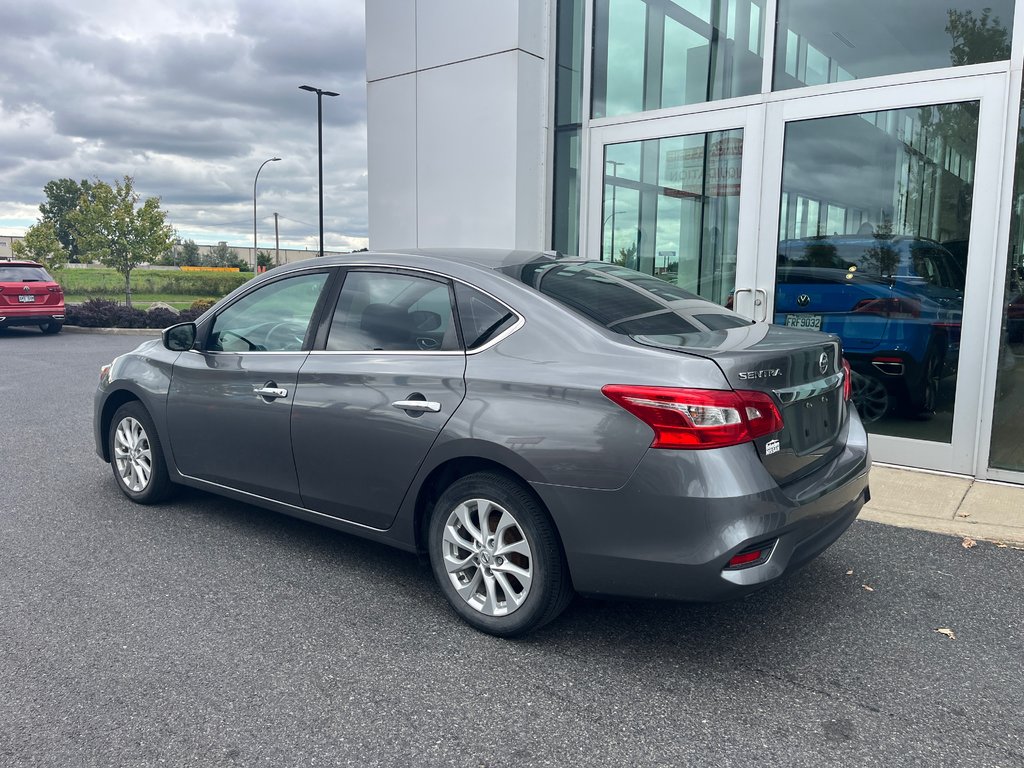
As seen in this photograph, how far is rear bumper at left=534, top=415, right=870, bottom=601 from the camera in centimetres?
282

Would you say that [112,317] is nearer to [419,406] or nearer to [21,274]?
[21,274]

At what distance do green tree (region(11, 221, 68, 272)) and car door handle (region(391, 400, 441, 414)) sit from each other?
46454 millimetres

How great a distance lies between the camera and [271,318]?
4312 millimetres

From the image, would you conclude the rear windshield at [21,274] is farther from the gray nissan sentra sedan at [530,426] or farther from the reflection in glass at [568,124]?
the gray nissan sentra sedan at [530,426]

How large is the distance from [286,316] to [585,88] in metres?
4.77

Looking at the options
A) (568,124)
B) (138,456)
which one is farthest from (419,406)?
(568,124)

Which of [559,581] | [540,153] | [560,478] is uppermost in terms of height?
[540,153]

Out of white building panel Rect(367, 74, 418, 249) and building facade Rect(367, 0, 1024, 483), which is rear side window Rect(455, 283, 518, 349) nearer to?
building facade Rect(367, 0, 1024, 483)

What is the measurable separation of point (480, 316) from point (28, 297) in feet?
56.5

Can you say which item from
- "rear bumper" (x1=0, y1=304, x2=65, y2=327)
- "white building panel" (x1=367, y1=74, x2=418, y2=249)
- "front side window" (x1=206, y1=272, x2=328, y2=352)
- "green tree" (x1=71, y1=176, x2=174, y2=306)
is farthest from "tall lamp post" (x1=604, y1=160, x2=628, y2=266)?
"green tree" (x1=71, y1=176, x2=174, y2=306)

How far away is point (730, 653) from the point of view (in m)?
3.25

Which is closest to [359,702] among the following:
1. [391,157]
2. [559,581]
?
[559,581]

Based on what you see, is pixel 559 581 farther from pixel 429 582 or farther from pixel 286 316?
pixel 286 316

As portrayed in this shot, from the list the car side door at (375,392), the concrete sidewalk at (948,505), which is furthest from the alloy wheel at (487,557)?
the concrete sidewalk at (948,505)
